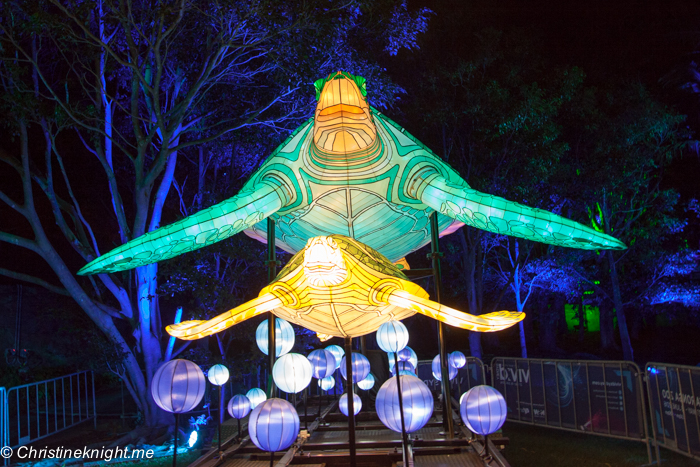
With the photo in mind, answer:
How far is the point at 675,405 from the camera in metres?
6.09

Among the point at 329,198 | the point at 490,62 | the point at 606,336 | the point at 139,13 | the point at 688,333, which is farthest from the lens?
the point at 688,333

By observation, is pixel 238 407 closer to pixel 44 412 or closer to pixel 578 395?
pixel 578 395

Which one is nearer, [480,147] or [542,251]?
[480,147]

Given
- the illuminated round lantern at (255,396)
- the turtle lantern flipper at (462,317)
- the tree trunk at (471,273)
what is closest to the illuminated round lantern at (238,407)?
the illuminated round lantern at (255,396)

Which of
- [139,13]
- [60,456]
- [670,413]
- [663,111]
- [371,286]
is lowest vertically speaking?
[60,456]

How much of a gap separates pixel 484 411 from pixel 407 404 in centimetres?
66

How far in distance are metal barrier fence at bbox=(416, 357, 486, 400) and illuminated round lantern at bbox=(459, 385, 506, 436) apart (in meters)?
5.48

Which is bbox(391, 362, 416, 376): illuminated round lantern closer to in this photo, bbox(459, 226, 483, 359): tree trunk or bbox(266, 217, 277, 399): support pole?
bbox(266, 217, 277, 399): support pole

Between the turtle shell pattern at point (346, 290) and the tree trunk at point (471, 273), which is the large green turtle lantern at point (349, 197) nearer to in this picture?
the turtle shell pattern at point (346, 290)

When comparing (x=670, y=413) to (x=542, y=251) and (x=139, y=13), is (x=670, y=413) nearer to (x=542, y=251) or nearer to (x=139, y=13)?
(x=542, y=251)

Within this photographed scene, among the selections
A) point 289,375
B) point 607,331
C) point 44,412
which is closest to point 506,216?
point 289,375

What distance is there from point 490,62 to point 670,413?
830 centimetres

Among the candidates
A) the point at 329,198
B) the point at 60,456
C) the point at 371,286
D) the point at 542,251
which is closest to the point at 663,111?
the point at 542,251

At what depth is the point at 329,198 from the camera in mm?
4297
